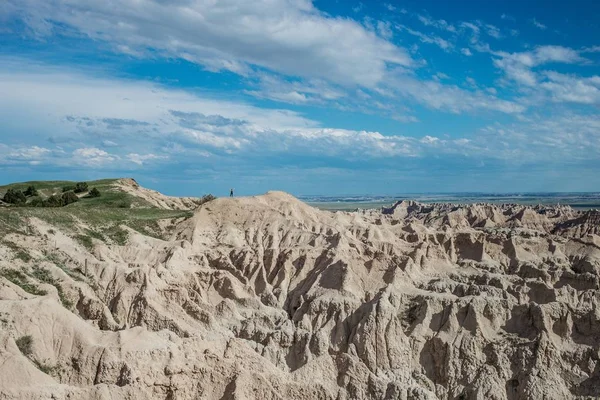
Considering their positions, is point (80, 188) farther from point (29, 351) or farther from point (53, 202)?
point (29, 351)

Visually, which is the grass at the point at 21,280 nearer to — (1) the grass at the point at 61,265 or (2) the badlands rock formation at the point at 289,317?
(2) the badlands rock formation at the point at 289,317

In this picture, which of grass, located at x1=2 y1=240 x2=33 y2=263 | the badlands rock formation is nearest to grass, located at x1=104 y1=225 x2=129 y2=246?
the badlands rock formation

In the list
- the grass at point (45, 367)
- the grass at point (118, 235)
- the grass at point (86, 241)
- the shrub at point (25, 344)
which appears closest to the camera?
A: the grass at point (45, 367)

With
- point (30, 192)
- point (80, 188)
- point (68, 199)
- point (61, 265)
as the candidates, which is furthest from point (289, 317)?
point (30, 192)

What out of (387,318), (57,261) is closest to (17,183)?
(57,261)

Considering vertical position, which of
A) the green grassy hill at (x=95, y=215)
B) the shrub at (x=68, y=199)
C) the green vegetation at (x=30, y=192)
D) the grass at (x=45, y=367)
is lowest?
the grass at (x=45, y=367)

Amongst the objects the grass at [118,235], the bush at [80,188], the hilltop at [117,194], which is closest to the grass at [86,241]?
the grass at [118,235]

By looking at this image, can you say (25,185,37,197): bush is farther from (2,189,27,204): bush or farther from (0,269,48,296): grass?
(0,269,48,296): grass

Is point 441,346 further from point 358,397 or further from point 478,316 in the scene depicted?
point 358,397
